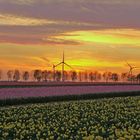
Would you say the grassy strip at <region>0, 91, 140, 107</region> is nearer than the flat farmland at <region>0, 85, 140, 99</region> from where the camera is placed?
Yes

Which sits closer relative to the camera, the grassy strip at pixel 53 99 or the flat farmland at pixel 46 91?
the grassy strip at pixel 53 99

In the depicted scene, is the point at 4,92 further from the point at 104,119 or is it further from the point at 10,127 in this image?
the point at 10,127

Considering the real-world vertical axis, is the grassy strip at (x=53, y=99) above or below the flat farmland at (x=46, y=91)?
below

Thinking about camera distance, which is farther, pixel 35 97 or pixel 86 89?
pixel 86 89

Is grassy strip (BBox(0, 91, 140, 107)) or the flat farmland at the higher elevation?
the flat farmland

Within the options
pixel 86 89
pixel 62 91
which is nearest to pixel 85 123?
pixel 62 91

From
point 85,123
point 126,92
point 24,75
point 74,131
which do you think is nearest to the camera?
point 74,131

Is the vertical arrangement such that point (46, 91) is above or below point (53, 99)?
above

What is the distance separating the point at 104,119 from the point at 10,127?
14.7 ft

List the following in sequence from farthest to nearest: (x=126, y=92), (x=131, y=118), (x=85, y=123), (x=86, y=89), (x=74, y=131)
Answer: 1. (x=126, y=92)
2. (x=86, y=89)
3. (x=131, y=118)
4. (x=85, y=123)
5. (x=74, y=131)

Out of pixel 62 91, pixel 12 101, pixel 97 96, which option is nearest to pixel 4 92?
pixel 12 101

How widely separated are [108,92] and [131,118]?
21798 millimetres

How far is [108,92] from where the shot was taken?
132 feet

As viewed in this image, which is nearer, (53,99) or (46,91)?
(53,99)
